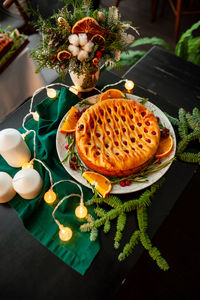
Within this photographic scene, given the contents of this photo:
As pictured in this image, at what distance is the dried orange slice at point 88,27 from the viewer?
103 cm

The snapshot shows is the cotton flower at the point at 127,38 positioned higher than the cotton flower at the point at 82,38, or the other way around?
the cotton flower at the point at 82,38

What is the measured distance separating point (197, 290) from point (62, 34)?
1625 millimetres

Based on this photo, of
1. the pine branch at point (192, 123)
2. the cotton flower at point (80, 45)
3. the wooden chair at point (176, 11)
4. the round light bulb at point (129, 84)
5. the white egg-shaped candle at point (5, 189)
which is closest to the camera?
the white egg-shaped candle at point (5, 189)

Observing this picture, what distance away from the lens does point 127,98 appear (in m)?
1.22

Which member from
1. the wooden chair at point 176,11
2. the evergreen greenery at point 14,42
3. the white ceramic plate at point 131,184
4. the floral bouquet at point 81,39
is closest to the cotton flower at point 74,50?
the floral bouquet at point 81,39

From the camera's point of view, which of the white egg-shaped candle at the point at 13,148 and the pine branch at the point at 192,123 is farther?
the pine branch at the point at 192,123

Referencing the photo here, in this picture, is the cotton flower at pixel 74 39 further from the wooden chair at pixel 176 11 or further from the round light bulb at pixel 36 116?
the wooden chair at pixel 176 11

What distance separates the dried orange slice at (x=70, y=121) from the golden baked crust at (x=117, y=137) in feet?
0.14

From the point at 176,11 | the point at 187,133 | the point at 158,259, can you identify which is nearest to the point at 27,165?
the point at 158,259

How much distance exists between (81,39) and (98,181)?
605 millimetres

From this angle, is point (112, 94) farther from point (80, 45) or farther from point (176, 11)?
point (176, 11)

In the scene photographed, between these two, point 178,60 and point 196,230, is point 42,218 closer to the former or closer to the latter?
point 196,230

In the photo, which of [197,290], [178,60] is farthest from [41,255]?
[178,60]

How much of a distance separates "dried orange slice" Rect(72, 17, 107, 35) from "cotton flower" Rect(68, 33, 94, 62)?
0.03 metres
